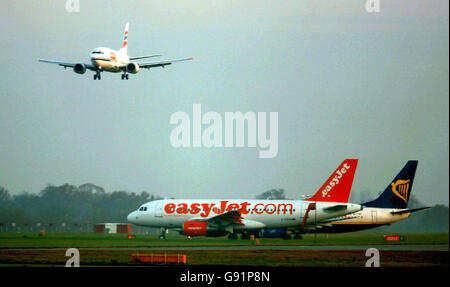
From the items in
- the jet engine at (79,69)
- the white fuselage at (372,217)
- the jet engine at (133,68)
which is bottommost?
the white fuselage at (372,217)

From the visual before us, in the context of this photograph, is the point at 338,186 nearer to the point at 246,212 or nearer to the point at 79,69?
the point at 246,212

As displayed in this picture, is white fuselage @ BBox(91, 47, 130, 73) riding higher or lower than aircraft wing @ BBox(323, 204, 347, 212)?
higher

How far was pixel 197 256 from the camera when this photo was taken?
34000mm

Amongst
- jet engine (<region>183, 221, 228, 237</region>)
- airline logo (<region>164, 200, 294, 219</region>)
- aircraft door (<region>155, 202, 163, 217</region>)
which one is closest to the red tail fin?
airline logo (<region>164, 200, 294, 219</region>)

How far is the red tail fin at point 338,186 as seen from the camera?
2108 inches

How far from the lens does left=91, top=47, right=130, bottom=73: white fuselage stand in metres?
51.0

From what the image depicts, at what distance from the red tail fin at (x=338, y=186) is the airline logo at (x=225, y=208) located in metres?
2.83

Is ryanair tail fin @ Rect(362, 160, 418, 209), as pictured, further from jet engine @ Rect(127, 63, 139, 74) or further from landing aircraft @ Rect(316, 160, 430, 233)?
jet engine @ Rect(127, 63, 139, 74)

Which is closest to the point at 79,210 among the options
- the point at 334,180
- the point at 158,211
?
the point at 158,211

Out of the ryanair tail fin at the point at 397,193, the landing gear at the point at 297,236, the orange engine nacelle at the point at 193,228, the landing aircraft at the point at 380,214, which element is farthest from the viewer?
the landing aircraft at the point at 380,214

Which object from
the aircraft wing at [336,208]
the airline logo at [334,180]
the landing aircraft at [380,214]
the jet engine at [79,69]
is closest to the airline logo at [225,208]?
the aircraft wing at [336,208]

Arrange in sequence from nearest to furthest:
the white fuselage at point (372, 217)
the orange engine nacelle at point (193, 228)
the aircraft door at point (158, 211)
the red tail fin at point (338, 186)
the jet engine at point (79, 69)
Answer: the orange engine nacelle at point (193, 228), the jet engine at point (79, 69), the aircraft door at point (158, 211), the red tail fin at point (338, 186), the white fuselage at point (372, 217)

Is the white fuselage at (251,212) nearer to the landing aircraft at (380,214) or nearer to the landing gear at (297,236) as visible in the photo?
the landing gear at (297,236)
